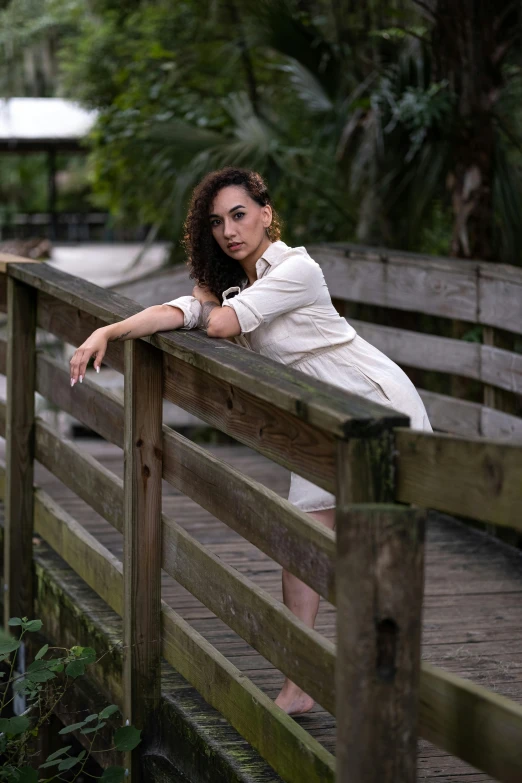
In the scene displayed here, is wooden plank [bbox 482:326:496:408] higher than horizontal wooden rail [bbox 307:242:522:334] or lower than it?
lower

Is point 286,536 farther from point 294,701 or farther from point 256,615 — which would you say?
Answer: point 294,701

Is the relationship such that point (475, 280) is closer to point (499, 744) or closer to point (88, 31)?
point (499, 744)

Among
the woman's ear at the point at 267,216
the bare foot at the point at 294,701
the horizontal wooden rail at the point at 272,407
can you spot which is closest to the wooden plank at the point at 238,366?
the horizontal wooden rail at the point at 272,407

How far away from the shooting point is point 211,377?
3000mm

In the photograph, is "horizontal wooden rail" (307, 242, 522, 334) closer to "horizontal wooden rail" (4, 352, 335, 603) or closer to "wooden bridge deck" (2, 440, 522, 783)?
"wooden bridge deck" (2, 440, 522, 783)

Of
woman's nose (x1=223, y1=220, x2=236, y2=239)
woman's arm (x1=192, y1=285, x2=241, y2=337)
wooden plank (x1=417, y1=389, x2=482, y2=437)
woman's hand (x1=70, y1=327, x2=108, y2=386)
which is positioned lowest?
wooden plank (x1=417, y1=389, x2=482, y2=437)

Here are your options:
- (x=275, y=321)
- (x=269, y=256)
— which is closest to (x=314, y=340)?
(x=275, y=321)

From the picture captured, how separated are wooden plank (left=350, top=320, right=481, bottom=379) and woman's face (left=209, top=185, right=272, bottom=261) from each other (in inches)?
80.0

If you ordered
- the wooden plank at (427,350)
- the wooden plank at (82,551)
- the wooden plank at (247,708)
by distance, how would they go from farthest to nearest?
the wooden plank at (427,350)
the wooden plank at (82,551)
the wooden plank at (247,708)

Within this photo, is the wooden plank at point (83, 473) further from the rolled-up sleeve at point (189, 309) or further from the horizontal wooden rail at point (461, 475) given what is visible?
the horizontal wooden rail at point (461, 475)

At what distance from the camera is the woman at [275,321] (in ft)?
10.3

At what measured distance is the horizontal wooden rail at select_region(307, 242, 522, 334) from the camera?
4.96 meters

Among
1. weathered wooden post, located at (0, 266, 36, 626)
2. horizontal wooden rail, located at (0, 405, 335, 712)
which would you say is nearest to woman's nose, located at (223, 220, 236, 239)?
horizontal wooden rail, located at (0, 405, 335, 712)

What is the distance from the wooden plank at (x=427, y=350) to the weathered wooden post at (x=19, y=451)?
1.87 m
